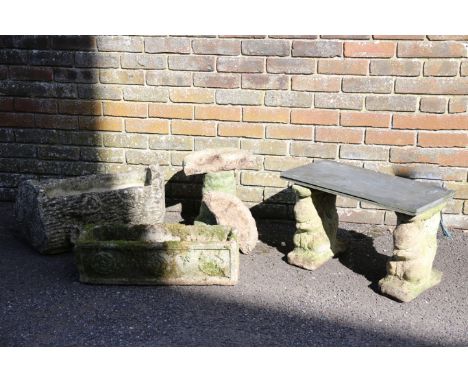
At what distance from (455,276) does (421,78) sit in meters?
1.41

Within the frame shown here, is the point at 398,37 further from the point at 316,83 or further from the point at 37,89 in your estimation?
the point at 37,89

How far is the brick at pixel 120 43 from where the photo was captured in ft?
15.7

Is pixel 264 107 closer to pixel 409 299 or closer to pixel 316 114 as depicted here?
pixel 316 114

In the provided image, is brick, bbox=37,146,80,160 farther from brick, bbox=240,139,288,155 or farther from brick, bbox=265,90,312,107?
brick, bbox=265,90,312,107

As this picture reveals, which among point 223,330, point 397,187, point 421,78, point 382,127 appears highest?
point 421,78

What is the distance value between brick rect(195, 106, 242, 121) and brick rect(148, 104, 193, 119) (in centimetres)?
7

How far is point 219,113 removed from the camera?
15.8 ft

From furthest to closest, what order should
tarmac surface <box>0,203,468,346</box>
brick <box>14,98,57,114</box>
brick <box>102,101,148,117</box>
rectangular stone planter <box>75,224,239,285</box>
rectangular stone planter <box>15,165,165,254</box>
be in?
brick <box>14,98,57,114</box>
brick <box>102,101,148,117</box>
rectangular stone planter <box>15,165,165,254</box>
rectangular stone planter <box>75,224,239,285</box>
tarmac surface <box>0,203,468,346</box>

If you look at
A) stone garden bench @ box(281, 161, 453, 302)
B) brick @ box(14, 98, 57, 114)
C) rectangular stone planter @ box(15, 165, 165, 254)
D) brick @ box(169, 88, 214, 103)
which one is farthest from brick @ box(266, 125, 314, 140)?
brick @ box(14, 98, 57, 114)

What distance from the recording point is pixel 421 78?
4.46m

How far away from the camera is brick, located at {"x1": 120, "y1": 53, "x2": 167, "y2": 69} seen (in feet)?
15.7

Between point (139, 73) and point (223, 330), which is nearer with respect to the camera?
point (223, 330)

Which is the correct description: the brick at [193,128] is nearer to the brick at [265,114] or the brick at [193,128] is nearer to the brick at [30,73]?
the brick at [265,114]

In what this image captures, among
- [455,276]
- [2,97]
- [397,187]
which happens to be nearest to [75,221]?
[2,97]
